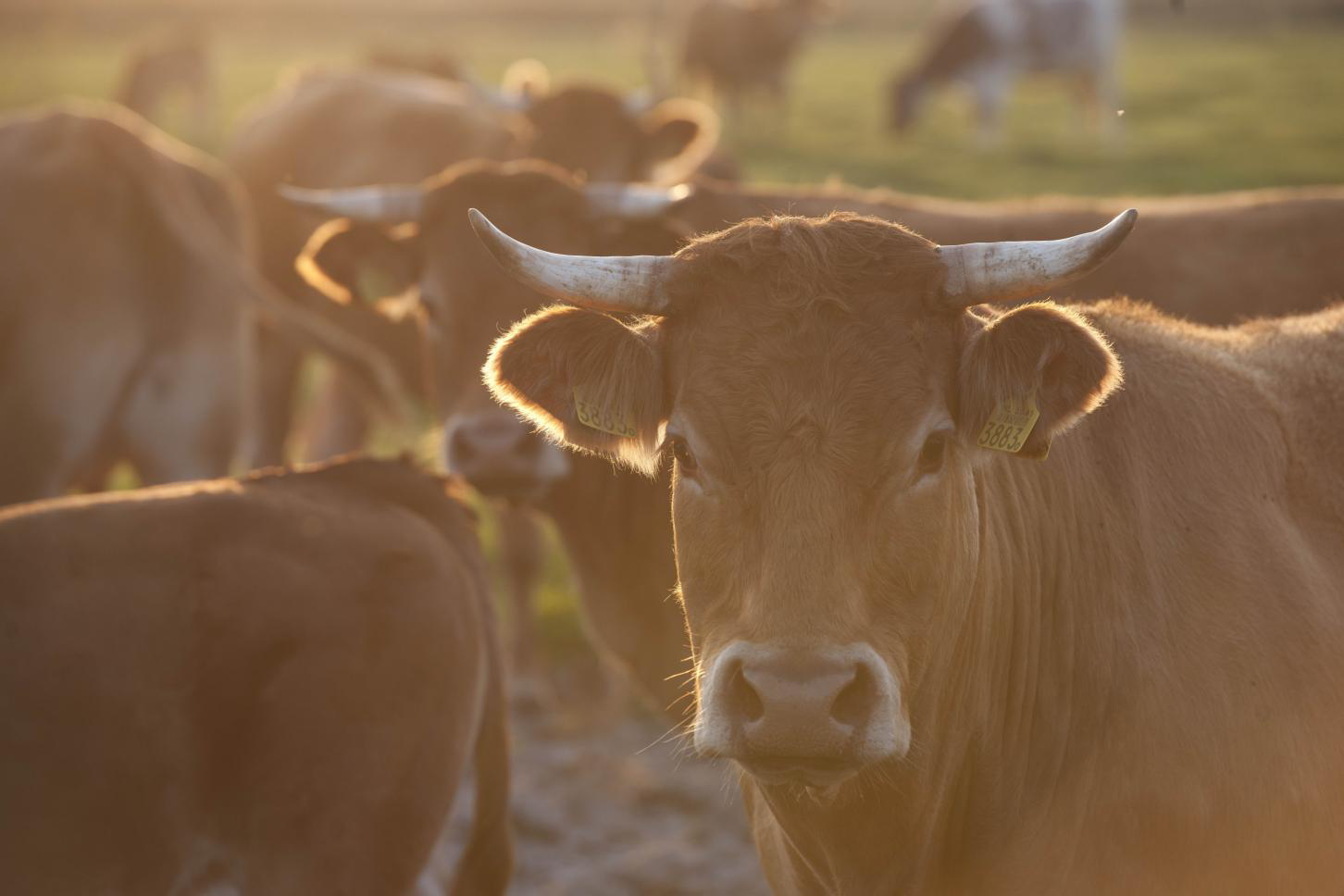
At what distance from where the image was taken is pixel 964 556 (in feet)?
10.00

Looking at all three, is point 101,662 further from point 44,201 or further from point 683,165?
point 683,165

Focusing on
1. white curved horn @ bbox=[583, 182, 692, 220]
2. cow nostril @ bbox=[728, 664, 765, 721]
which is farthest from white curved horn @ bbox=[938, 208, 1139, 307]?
white curved horn @ bbox=[583, 182, 692, 220]

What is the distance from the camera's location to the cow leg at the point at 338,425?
907cm

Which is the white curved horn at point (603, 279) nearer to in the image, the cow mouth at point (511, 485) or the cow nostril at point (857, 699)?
the cow nostril at point (857, 699)

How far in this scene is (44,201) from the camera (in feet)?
20.4

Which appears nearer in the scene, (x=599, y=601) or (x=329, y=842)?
(x=329, y=842)

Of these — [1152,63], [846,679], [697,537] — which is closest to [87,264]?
[697,537]

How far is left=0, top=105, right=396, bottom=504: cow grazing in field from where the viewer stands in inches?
239

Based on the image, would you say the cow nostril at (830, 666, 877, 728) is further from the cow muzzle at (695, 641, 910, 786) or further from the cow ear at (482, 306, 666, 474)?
the cow ear at (482, 306, 666, 474)

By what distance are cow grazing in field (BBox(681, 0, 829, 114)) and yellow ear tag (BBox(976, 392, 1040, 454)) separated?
27.1 metres

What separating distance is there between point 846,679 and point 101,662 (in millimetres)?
1637

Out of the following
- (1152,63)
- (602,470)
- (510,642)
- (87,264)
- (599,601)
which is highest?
(1152,63)

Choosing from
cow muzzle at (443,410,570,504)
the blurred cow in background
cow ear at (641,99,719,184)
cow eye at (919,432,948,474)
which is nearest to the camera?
cow eye at (919,432,948,474)

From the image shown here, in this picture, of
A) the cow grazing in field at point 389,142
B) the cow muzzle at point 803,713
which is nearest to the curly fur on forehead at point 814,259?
the cow muzzle at point 803,713
